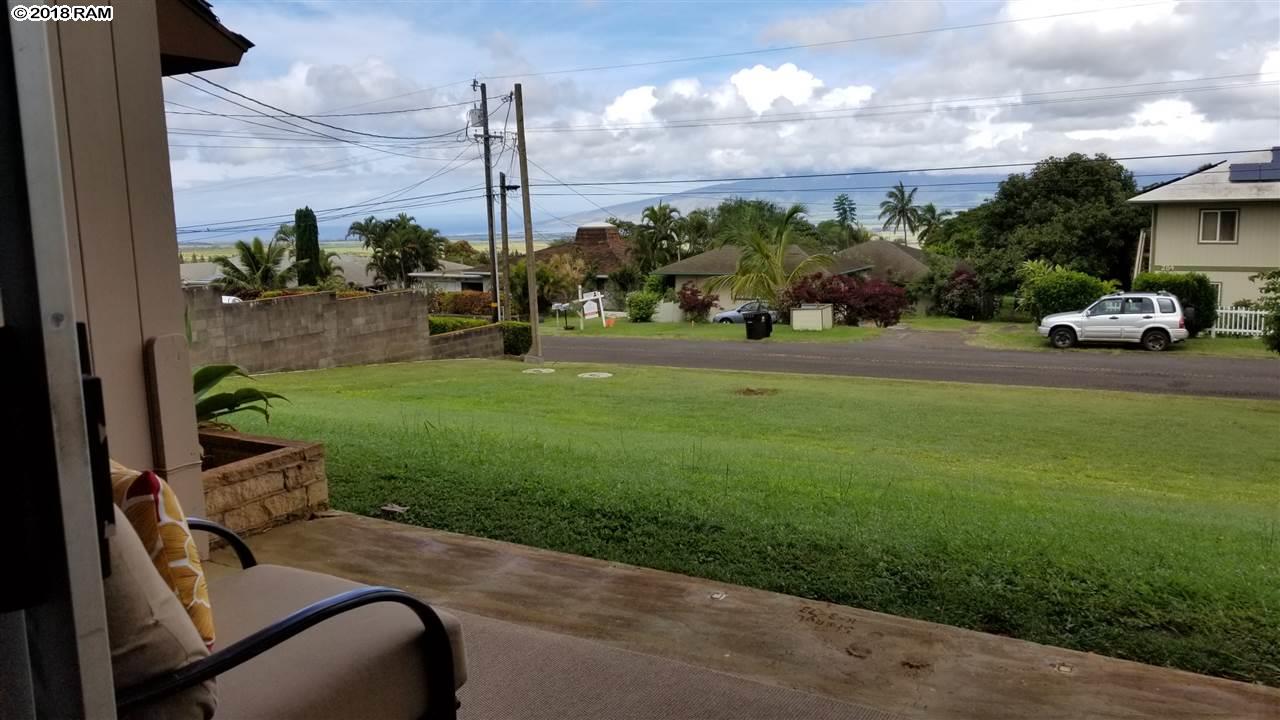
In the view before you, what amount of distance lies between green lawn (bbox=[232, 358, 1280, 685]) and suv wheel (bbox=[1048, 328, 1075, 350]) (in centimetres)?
1330

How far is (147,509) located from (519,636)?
208 cm

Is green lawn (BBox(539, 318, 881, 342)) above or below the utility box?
below

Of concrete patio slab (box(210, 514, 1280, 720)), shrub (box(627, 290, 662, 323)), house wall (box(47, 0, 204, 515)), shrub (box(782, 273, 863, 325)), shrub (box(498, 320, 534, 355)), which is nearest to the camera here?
concrete patio slab (box(210, 514, 1280, 720))

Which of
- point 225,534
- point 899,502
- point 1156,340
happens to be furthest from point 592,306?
point 225,534

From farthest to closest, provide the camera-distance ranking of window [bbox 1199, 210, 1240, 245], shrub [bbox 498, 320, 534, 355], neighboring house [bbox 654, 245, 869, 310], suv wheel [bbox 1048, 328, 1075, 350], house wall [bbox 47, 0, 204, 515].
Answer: neighboring house [bbox 654, 245, 869, 310], window [bbox 1199, 210, 1240, 245], shrub [bbox 498, 320, 534, 355], suv wheel [bbox 1048, 328, 1075, 350], house wall [bbox 47, 0, 204, 515]

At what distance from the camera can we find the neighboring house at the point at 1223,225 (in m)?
32.1

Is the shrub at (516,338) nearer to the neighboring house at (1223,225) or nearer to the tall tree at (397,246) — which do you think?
the neighboring house at (1223,225)

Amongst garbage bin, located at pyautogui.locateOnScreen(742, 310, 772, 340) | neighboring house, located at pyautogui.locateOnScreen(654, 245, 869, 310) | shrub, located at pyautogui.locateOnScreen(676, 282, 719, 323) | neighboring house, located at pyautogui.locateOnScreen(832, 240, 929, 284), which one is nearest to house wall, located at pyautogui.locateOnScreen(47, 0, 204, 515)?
garbage bin, located at pyautogui.locateOnScreen(742, 310, 772, 340)

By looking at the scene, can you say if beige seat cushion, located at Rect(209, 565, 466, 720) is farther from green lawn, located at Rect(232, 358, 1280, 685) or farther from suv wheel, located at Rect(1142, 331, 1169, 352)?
suv wheel, located at Rect(1142, 331, 1169, 352)

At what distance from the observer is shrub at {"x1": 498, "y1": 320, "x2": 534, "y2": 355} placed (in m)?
29.5

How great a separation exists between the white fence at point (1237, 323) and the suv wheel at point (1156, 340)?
4.91 meters

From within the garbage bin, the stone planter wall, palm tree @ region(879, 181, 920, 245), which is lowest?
the garbage bin

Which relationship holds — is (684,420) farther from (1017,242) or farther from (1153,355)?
(1017,242)

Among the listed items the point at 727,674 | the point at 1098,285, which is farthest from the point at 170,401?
the point at 1098,285
